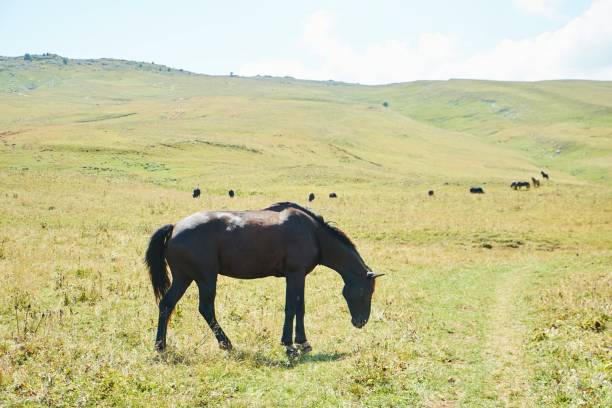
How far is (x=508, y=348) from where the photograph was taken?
11070 mm

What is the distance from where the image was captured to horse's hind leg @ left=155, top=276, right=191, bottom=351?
32.8 feet

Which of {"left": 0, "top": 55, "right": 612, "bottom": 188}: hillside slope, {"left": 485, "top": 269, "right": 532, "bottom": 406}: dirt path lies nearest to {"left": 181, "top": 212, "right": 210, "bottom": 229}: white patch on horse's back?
{"left": 485, "top": 269, "right": 532, "bottom": 406}: dirt path

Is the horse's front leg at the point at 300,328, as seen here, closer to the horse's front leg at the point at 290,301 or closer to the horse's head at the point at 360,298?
the horse's front leg at the point at 290,301

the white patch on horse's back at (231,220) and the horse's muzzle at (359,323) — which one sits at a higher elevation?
the white patch on horse's back at (231,220)

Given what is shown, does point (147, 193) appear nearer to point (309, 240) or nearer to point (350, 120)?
point (309, 240)

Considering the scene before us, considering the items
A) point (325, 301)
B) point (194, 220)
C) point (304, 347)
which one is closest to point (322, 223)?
point (304, 347)

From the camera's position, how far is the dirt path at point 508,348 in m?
8.39

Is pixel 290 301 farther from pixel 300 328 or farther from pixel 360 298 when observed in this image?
pixel 360 298

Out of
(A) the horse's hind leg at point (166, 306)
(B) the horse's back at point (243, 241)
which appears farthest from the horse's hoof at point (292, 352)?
(A) the horse's hind leg at point (166, 306)

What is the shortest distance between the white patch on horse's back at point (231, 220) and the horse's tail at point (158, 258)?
1.11 meters

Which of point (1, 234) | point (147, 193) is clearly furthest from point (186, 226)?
point (147, 193)

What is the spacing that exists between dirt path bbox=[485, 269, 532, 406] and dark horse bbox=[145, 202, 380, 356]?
3.08 meters

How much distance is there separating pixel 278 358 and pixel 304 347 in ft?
2.64

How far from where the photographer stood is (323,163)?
253 ft
